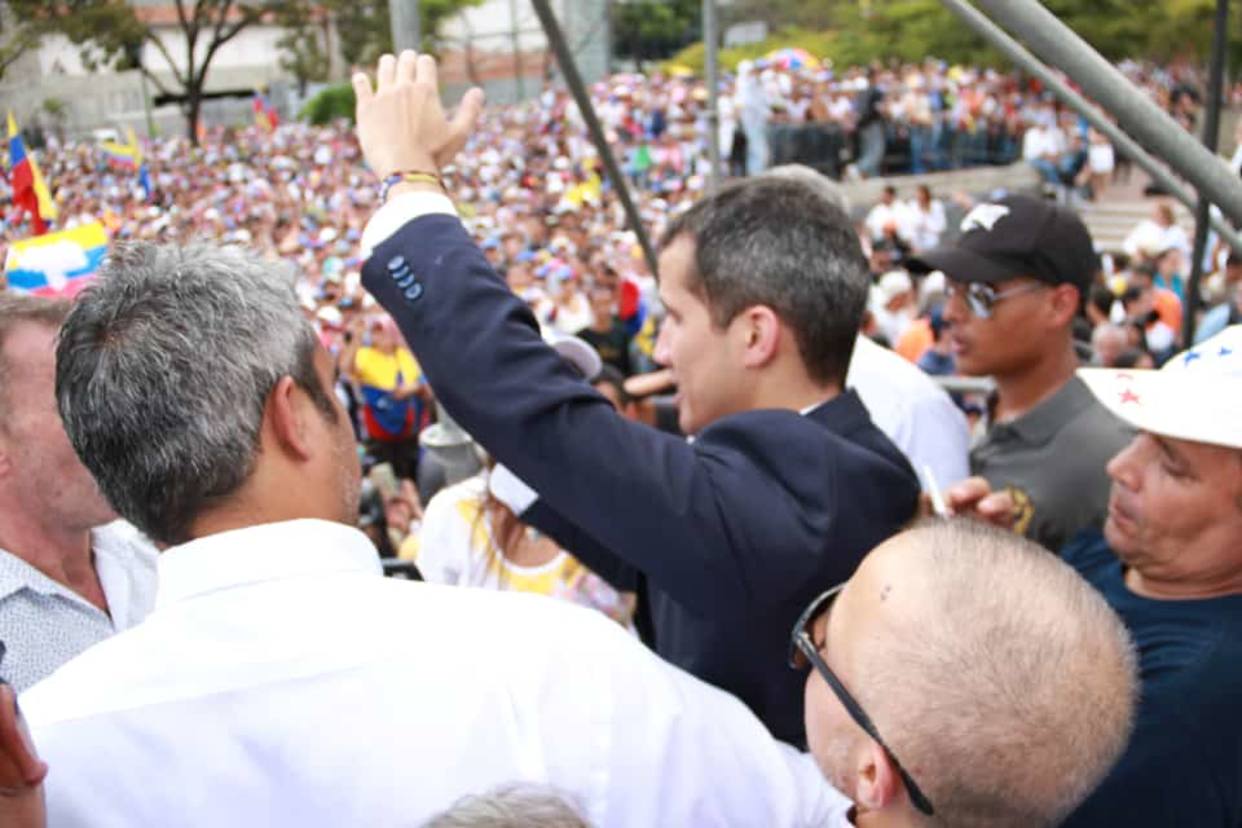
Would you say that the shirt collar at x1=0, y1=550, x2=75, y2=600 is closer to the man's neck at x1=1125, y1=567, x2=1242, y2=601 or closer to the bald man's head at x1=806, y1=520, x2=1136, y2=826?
the bald man's head at x1=806, y1=520, x2=1136, y2=826

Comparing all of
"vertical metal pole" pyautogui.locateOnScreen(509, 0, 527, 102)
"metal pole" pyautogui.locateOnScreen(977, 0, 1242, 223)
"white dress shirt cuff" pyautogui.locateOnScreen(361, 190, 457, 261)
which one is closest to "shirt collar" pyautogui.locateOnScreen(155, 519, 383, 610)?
"white dress shirt cuff" pyautogui.locateOnScreen(361, 190, 457, 261)

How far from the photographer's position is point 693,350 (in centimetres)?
186

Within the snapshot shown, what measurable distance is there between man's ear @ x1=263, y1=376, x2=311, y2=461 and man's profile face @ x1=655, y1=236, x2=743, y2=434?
678mm

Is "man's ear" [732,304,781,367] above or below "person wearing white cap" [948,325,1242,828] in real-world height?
above

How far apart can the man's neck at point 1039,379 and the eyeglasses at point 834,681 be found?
185 cm

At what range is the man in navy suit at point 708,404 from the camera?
150 cm

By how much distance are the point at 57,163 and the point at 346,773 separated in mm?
2126

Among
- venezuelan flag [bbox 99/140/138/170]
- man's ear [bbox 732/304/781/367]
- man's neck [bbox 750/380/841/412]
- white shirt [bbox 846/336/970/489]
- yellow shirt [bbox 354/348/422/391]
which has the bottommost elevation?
yellow shirt [bbox 354/348/422/391]

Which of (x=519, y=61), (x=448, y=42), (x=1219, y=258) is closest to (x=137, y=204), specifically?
(x=448, y=42)

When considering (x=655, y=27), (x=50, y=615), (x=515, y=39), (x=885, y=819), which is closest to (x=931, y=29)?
(x=655, y=27)

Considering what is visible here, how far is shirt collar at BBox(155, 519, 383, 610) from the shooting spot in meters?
1.30

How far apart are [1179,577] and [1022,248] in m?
1.42

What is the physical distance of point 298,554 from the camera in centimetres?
132

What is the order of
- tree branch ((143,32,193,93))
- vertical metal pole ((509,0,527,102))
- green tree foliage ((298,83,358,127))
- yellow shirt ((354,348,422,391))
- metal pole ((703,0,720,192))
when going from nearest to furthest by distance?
tree branch ((143,32,193,93)) < green tree foliage ((298,83,358,127)) < vertical metal pole ((509,0,527,102)) < metal pole ((703,0,720,192)) < yellow shirt ((354,348,422,391))
